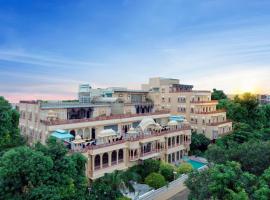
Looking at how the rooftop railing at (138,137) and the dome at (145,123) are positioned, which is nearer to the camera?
the rooftop railing at (138,137)

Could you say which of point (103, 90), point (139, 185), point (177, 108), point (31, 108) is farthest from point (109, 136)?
point (177, 108)

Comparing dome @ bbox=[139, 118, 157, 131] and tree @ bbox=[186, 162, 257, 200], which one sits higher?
dome @ bbox=[139, 118, 157, 131]

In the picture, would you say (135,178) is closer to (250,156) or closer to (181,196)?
(181,196)

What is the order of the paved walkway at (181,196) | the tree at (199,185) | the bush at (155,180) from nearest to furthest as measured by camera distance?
1. the tree at (199,185)
2. the bush at (155,180)
3. the paved walkway at (181,196)

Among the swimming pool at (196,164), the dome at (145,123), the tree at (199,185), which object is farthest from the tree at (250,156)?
the swimming pool at (196,164)

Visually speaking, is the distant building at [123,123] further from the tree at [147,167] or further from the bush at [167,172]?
the bush at [167,172]

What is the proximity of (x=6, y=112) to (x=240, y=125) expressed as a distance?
125ft

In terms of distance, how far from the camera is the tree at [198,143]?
45.1 m

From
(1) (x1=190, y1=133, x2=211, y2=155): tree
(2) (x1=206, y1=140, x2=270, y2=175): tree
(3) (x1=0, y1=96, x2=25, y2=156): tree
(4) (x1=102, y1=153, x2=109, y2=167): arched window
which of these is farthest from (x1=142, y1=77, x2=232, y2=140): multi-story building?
(3) (x1=0, y1=96, x2=25, y2=156): tree

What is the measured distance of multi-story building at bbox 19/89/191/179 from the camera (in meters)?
30.0

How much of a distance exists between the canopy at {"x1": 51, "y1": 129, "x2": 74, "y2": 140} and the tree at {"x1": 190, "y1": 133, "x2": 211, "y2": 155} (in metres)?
23.5

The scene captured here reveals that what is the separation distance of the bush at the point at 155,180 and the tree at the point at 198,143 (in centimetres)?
1600

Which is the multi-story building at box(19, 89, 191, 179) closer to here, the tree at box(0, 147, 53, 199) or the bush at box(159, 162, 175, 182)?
the bush at box(159, 162, 175, 182)

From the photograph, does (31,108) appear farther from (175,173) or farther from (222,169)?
(222,169)
